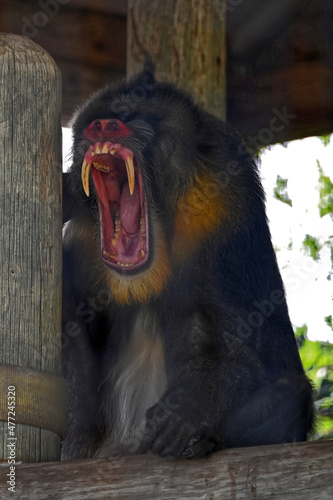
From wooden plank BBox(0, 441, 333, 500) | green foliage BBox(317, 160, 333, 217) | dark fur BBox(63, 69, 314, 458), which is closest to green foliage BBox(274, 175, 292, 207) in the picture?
green foliage BBox(317, 160, 333, 217)

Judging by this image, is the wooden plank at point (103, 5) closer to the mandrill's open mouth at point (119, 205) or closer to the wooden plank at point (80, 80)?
the wooden plank at point (80, 80)

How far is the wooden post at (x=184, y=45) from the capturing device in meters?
4.75

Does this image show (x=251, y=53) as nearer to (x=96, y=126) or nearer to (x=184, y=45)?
(x=184, y=45)

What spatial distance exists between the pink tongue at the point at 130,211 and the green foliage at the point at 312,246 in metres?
3.78

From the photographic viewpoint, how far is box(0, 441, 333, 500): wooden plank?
2.59 m

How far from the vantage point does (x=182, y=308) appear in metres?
3.72

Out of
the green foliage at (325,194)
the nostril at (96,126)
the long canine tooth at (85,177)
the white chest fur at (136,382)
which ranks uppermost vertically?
the green foliage at (325,194)

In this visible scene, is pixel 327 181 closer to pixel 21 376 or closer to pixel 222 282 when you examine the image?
pixel 222 282

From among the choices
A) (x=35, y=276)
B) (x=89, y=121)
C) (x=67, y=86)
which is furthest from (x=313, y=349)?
(x=35, y=276)

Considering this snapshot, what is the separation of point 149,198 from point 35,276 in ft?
2.85

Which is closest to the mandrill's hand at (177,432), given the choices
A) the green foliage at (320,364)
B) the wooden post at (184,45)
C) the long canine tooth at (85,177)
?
the long canine tooth at (85,177)

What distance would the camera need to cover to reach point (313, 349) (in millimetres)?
6156

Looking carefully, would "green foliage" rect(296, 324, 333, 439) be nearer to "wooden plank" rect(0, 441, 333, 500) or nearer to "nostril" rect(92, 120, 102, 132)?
"nostril" rect(92, 120, 102, 132)

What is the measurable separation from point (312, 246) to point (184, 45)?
10.0 feet
